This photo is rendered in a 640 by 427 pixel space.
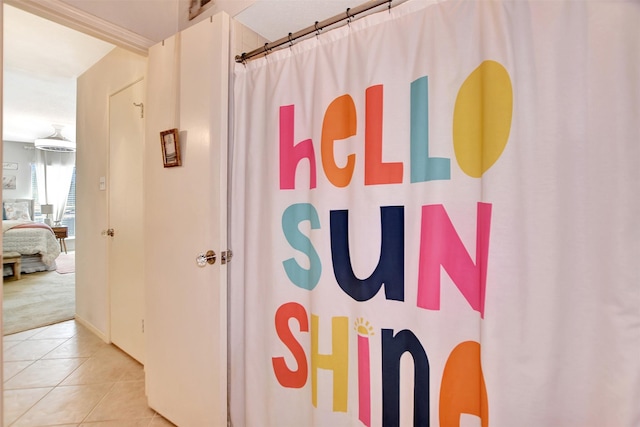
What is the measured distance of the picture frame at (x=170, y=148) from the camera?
1329 mm

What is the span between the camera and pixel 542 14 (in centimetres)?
70

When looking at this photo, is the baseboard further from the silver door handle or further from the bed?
the bed

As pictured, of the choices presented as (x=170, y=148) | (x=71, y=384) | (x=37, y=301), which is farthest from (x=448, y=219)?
(x=37, y=301)

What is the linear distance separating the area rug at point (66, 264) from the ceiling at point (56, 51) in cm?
257

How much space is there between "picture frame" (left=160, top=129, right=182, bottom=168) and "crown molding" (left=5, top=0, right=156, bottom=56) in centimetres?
61

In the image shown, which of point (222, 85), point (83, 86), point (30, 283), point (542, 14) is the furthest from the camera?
→ point (30, 283)

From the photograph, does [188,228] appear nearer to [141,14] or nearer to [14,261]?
[141,14]

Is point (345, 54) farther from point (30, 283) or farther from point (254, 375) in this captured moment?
point (30, 283)

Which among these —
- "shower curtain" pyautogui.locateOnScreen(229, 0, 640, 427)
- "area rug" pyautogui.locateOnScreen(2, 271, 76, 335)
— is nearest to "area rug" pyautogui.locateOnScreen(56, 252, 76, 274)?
"area rug" pyautogui.locateOnScreen(2, 271, 76, 335)

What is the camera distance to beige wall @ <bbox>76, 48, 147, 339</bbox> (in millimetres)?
2238

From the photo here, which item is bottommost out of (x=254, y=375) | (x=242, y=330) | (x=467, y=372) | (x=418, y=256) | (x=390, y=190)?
(x=254, y=375)

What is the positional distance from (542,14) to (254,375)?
5.62 ft

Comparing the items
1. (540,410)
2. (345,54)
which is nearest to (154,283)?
(345,54)

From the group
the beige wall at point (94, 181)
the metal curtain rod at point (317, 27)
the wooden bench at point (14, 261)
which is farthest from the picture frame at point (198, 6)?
the wooden bench at point (14, 261)
